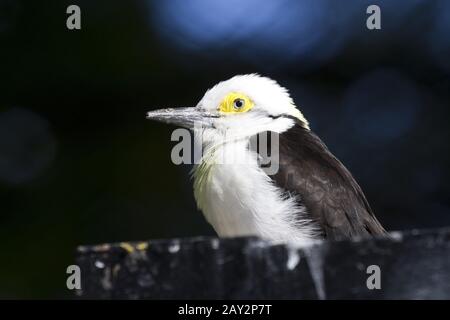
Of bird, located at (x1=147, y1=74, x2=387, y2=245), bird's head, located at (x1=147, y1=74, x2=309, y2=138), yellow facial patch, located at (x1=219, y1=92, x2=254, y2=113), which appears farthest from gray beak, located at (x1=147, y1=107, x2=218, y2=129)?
bird, located at (x1=147, y1=74, x2=387, y2=245)

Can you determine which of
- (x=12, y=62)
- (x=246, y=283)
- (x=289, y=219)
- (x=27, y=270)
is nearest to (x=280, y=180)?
(x=289, y=219)

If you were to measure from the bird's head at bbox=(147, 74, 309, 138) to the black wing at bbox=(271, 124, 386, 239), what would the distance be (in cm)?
58

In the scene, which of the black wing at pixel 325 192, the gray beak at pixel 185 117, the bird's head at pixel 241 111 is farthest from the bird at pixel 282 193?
the gray beak at pixel 185 117

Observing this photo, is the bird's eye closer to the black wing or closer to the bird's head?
the bird's head

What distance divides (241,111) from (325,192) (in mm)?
1131

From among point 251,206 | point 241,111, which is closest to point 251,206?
point 251,206

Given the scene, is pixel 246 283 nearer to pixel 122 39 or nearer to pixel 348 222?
pixel 348 222

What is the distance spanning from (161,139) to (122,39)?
1.22 meters

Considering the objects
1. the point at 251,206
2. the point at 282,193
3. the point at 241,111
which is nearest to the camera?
the point at 251,206

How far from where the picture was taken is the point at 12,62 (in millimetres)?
10008

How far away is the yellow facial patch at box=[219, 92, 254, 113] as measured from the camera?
6348mm

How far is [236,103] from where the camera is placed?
6375mm

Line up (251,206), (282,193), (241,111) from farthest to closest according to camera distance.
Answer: (241,111) < (282,193) < (251,206)

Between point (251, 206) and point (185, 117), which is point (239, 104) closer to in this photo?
point (185, 117)
